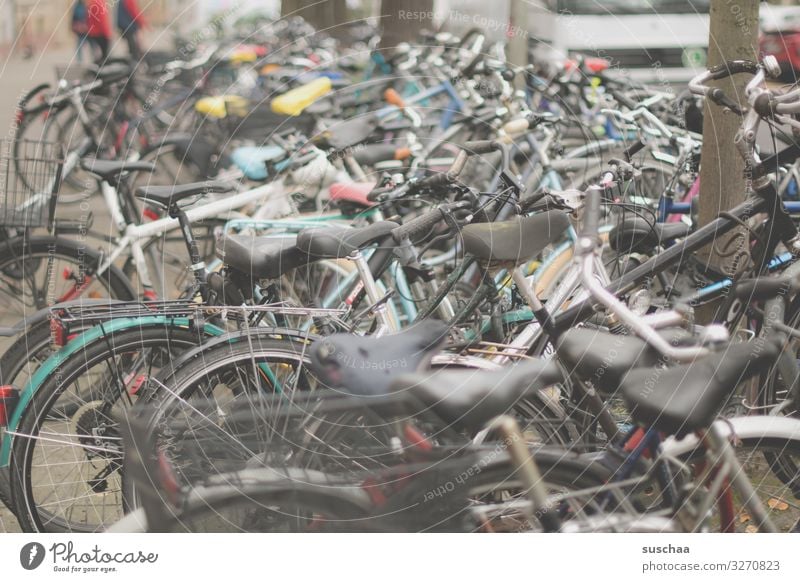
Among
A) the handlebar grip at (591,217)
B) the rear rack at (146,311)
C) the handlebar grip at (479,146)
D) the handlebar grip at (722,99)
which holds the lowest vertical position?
the rear rack at (146,311)

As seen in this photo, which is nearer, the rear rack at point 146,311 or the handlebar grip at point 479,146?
the rear rack at point 146,311

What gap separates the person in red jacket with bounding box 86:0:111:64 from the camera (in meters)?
4.44

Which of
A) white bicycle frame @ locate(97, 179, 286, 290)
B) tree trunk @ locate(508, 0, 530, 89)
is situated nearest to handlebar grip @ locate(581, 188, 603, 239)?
white bicycle frame @ locate(97, 179, 286, 290)

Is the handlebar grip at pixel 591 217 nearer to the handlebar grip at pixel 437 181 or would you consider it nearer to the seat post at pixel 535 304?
the seat post at pixel 535 304

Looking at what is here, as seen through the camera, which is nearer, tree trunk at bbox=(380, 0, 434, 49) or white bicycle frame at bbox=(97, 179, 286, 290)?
white bicycle frame at bbox=(97, 179, 286, 290)

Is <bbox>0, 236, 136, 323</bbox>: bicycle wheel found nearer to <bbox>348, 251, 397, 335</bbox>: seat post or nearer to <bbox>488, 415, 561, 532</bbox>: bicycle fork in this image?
<bbox>348, 251, 397, 335</bbox>: seat post

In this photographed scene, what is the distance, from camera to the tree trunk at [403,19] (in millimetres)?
4371

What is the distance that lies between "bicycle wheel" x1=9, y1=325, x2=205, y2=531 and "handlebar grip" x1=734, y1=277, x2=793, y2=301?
1726 millimetres

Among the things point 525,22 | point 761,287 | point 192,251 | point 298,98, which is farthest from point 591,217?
point 525,22

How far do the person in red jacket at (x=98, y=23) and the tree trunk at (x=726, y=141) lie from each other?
8.79ft

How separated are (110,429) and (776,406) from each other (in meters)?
2.30

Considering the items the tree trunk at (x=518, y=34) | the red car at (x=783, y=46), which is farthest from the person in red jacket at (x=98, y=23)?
the red car at (x=783, y=46)

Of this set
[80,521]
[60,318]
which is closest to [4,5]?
[60,318]

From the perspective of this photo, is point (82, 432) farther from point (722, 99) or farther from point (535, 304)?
point (722, 99)
